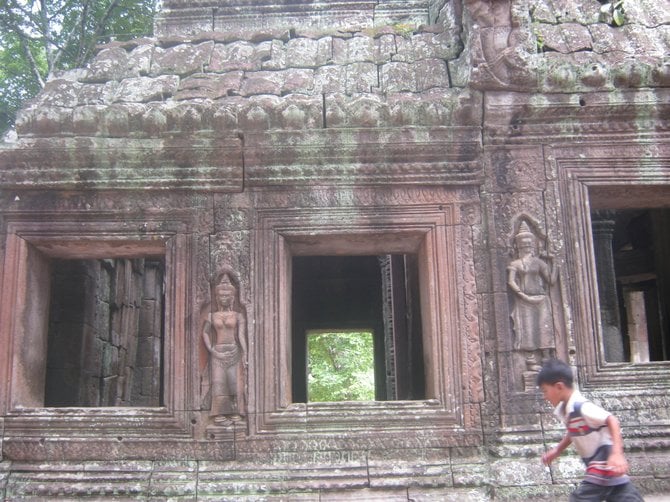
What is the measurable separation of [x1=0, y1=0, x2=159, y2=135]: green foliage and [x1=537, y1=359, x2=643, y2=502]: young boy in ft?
39.2

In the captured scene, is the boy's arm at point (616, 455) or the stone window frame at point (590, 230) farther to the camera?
the stone window frame at point (590, 230)

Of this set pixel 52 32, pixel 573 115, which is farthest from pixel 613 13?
pixel 52 32

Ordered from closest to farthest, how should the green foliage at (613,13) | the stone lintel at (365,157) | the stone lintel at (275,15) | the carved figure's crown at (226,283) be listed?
1. the carved figure's crown at (226,283)
2. the stone lintel at (365,157)
3. the green foliage at (613,13)
4. the stone lintel at (275,15)

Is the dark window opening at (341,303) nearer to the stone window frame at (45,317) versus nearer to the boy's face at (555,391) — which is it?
the stone window frame at (45,317)

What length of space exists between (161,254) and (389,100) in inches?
88.0

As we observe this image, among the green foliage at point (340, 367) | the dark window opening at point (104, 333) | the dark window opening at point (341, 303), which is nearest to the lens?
the dark window opening at point (104, 333)

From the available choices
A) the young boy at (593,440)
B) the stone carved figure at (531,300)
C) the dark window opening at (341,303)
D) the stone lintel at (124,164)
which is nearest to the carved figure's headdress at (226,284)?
the stone lintel at (124,164)

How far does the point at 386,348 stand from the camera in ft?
34.1

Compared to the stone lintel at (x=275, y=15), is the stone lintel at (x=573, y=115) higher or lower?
lower

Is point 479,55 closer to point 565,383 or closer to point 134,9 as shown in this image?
point 565,383

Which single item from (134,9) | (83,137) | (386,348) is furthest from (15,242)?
(134,9)

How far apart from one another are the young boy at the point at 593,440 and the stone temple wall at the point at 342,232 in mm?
1321

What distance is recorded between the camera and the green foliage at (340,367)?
2284 cm

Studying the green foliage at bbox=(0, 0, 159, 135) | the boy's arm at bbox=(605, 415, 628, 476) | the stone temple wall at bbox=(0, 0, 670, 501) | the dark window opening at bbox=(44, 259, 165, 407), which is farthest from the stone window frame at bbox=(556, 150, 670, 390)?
the green foliage at bbox=(0, 0, 159, 135)
